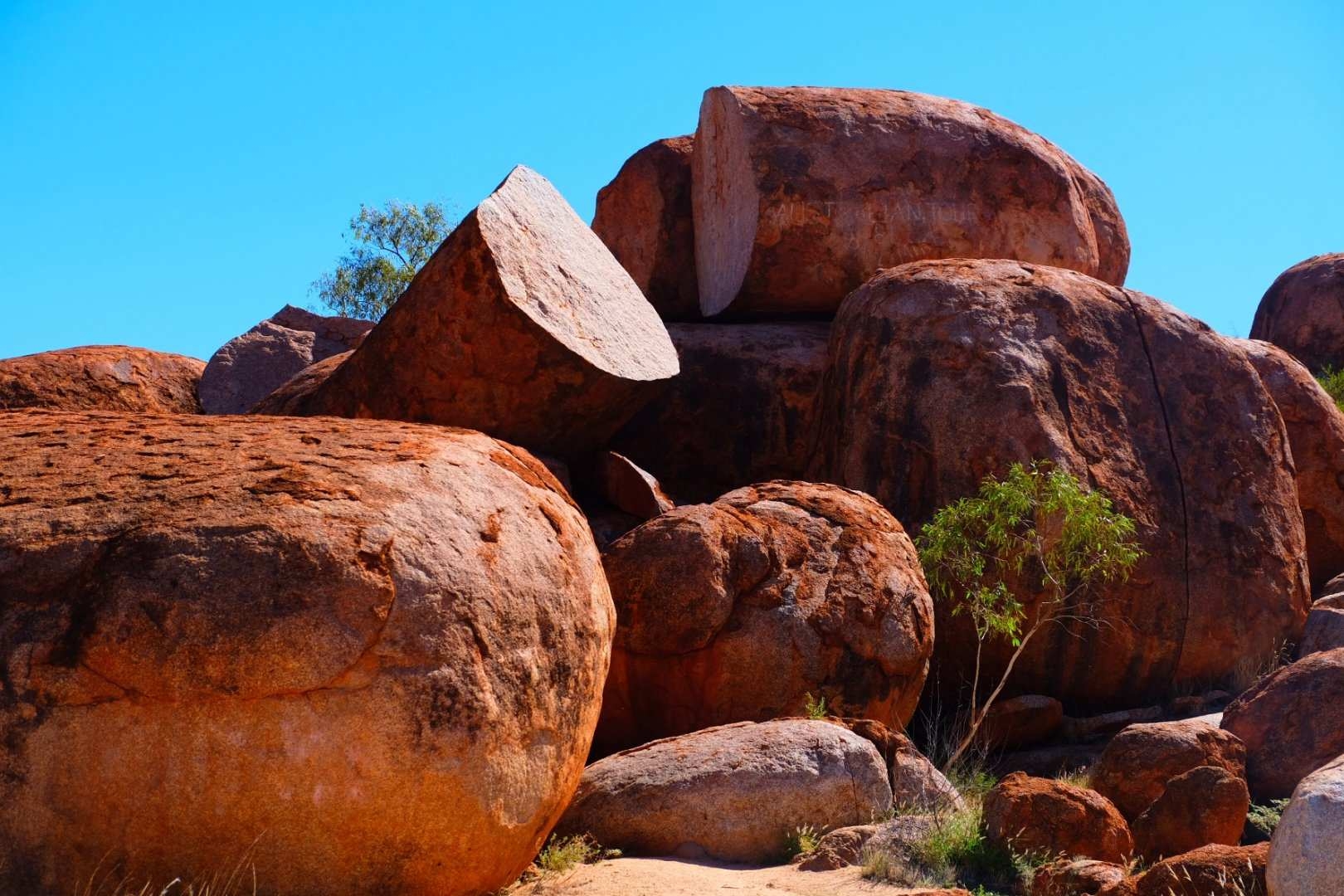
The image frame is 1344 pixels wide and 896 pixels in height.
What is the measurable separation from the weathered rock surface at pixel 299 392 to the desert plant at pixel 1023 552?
11.6 ft

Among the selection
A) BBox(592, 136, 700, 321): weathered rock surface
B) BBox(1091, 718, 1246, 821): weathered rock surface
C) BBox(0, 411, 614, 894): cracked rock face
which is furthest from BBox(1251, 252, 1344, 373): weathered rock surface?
BBox(0, 411, 614, 894): cracked rock face

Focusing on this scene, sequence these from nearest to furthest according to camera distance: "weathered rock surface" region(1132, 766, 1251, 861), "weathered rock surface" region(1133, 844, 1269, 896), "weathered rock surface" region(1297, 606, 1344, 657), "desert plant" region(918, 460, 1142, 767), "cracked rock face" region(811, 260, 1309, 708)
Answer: "weathered rock surface" region(1133, 844, 1269, 896) < "weathered rock surface" region(1132, 766, 1251, 861) < "desert plant" region(918, 460, 1142, 767) < "cracked rock face" region(811, 260, 1309, 708) < "weathered rock surface" region(1297, 606, 1344, 657)

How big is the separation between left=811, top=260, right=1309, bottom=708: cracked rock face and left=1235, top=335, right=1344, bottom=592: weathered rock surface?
1528 mm

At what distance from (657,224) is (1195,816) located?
7362 millimetres

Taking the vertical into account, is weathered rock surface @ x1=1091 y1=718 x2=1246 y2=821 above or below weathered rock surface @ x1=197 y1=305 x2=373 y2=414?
below

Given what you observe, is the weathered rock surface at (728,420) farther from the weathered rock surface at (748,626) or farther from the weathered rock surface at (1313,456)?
the weathered rock surface at (1313,456)

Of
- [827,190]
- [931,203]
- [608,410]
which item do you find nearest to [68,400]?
[608,410]

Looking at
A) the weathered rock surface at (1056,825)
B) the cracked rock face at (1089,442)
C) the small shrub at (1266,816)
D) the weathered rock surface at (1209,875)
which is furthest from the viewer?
the cracked rock face at (1089,442)

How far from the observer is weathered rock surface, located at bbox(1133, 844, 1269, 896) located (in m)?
4.38

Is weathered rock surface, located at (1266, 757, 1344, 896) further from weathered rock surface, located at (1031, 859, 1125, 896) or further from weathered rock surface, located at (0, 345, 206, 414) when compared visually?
weathered rock surface, located at (0, 345, 206, 414)

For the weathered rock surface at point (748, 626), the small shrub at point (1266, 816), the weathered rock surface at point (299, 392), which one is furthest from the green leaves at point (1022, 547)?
the weathered rock surface at point (299, 392)

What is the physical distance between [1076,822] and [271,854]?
2861mm

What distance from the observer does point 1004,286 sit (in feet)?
30.4

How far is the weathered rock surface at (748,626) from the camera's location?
21.6 feet
